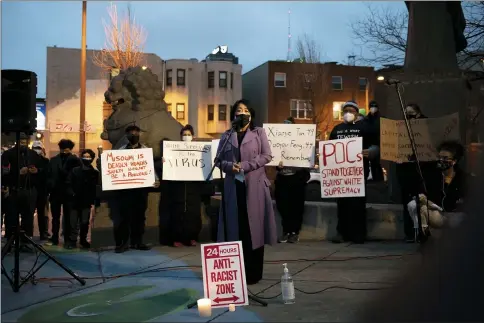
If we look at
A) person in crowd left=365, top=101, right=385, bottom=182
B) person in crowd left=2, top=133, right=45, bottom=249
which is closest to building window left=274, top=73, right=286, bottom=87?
person in crowd left=365, top=101, right=385, bottom=182

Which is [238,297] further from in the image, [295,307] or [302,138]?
[302,138]

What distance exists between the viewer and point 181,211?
331 inches

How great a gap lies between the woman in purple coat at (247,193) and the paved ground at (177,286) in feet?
1.75

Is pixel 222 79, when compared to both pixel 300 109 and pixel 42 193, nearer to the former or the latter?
pixel 300 109

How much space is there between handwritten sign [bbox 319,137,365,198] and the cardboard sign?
Result: 12.1 feet

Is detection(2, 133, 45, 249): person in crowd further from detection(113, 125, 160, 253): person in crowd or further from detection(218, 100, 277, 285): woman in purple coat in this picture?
detection(218, 100, 277, 285): woman in purple coat

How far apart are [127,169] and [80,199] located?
150 cm

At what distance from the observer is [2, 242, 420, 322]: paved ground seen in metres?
4.57

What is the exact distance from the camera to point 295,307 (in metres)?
4.73

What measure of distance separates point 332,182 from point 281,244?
1428mm

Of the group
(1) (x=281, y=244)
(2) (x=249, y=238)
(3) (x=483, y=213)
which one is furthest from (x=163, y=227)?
(3) (x=483, y=213)

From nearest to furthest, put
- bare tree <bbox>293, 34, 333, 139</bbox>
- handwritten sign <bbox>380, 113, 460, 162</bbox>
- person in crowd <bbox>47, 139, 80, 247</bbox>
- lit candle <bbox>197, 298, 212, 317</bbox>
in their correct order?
1. lit candle <bbox>197, 298, 212, 317</bbox>
2. handwritten sign <bbox>380, 113, 460, 162</bbox>
3. person in crowd <bbox>47, 139, 80, 247</bbox>
4. bare tree <bbox>293, 34, 333, 139</bbox>

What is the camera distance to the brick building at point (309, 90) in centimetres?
4766

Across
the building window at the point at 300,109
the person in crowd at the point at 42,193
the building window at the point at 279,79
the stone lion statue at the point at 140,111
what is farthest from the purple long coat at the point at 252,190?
the building window at the point at 279,79
